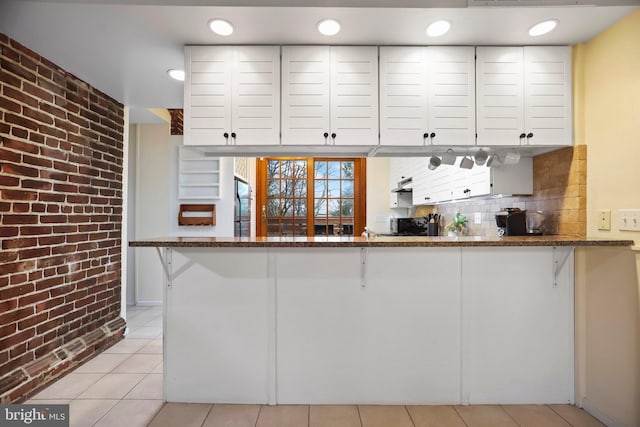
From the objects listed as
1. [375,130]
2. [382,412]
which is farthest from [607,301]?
[375,130]

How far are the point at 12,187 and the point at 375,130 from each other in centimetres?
223

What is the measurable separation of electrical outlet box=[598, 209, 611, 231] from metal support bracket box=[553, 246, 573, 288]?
0.64 ft

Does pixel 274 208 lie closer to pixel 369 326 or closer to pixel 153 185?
pixel 153 185

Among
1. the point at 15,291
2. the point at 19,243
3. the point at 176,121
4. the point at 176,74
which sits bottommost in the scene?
the point at 15,291

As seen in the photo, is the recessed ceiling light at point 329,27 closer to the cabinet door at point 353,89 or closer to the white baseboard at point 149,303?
the cabinet door at point 353,89

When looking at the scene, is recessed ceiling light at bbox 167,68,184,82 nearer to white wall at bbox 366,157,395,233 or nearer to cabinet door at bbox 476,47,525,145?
cabinet door at bbox 476,47,525,145

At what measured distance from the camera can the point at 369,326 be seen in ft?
6.60

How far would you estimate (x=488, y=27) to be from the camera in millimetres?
1924

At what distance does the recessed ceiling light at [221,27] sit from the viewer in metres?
1.86

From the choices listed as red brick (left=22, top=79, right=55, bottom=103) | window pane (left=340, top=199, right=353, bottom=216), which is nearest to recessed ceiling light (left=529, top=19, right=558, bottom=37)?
red brick (left=22, top=79, right=55, bottom=103)

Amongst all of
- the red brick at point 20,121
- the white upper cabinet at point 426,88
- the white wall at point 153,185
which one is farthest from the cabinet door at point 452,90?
the white wall at point 153,185

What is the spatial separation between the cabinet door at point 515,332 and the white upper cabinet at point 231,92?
5.31 ft

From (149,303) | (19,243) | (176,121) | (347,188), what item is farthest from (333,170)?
(19,243)

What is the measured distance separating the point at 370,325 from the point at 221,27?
1.96 m
